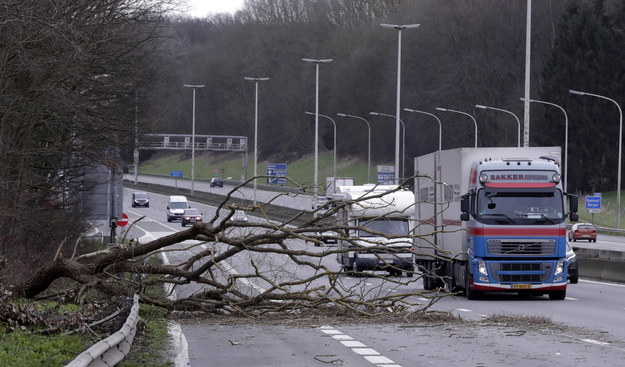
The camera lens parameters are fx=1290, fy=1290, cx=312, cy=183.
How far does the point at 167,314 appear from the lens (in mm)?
20266

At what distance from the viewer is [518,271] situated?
28.7 metres

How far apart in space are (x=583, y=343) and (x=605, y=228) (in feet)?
216

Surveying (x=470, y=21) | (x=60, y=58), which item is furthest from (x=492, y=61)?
(x=60, y=58)

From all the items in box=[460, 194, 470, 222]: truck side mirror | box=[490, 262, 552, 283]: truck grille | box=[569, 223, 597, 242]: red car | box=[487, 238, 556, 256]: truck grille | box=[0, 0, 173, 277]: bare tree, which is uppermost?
box=[0, 0, 173, 277]: bare tree

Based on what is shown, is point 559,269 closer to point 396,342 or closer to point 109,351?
point 396,342

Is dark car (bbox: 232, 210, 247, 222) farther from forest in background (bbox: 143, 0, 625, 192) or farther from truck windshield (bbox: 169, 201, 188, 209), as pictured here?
truck windshield (bbox: 169, 201, 188, 209)

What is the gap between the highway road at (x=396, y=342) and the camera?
48.7 ft

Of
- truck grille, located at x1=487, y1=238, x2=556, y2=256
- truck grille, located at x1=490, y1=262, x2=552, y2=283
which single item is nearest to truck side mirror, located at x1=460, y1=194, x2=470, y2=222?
truck grille, located at x1=487, y1=238, x2=556, y2=256

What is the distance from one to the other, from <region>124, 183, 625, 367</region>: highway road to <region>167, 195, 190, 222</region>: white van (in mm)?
72573

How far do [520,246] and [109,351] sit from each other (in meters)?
17.5

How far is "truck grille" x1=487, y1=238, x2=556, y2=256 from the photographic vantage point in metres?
28.4

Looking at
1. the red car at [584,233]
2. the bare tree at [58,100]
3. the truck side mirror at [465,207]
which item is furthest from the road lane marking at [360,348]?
the red car at [584,233]

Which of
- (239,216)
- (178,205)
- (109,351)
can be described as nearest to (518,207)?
(239,216)

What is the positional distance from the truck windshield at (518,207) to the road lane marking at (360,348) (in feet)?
30.1
